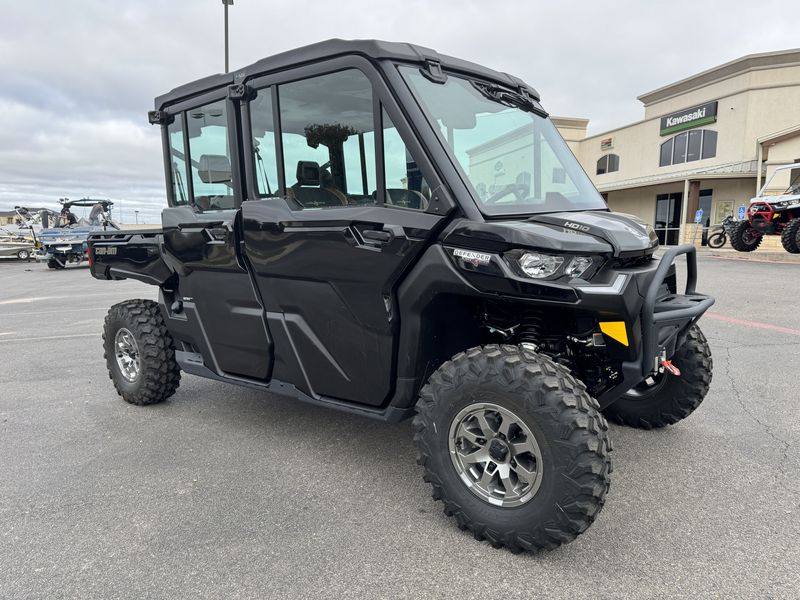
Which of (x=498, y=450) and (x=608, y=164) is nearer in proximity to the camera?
(x=498, y=450)

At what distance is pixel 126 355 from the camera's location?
454cm

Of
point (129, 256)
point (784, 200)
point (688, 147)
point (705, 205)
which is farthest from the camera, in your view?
point (688, 147)

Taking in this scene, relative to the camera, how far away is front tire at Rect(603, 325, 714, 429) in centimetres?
343

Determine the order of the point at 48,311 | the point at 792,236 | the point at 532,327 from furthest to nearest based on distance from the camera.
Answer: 1. the point at 792,236
2. the point at 48,311
3. the point at 532,327

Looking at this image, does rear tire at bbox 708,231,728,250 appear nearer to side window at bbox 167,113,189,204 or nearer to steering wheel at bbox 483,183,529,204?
steering wheel at bbox 483,183,529,204

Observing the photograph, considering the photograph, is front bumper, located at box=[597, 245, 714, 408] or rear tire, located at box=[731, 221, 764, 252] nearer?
Result: front bumper, located at box=[597, 245, 714, 408]

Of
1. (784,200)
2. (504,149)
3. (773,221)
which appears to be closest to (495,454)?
(504,149)

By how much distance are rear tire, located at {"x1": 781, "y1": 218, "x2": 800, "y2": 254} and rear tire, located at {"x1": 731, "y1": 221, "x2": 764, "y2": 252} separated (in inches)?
71.4

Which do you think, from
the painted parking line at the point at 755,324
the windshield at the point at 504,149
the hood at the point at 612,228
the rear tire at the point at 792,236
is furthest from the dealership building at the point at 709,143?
the hood at the point at 612,228

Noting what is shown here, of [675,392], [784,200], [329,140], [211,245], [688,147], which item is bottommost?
[675,392]

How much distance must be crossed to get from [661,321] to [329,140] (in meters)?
1.95

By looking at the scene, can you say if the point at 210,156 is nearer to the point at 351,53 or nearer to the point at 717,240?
the point at 351,53

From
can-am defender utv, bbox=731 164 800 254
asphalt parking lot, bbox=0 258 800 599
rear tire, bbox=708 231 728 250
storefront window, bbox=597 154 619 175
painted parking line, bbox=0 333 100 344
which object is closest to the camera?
asphalt parking lot, bbox=0 258 800 599

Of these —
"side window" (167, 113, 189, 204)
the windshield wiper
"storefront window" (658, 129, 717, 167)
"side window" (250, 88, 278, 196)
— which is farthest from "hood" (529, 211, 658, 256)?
"storefront window" (658, 129, 717, 167)
